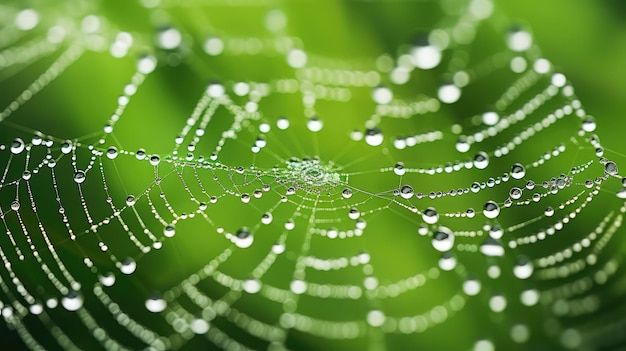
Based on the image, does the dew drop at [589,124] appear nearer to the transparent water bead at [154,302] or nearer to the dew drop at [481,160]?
the dew drop at [481,160]

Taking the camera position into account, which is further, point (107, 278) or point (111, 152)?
point (107, 278)

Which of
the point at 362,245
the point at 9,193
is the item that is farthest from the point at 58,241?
the point at 362,245

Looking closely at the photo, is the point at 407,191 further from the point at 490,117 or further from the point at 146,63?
the point at 146,63

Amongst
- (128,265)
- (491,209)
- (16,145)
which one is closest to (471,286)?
(491,209)

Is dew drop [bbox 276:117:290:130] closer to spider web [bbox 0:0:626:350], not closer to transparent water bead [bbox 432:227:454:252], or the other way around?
spider web [bbox 0:0:626:350]

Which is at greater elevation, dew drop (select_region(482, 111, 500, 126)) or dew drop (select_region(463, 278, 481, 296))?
dew drop (select_region(482, 111, 500, 126))

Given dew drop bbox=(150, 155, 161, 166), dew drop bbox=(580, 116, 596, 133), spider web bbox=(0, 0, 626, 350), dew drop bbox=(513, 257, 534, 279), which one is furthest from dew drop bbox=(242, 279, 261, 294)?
dew drop bbox=(580, 116, 596, 133)

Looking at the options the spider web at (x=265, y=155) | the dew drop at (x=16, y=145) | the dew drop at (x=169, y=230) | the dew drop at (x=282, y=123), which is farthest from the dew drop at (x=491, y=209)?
the dew drop at (x=16, y=145)

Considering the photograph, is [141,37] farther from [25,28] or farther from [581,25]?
[581,25]

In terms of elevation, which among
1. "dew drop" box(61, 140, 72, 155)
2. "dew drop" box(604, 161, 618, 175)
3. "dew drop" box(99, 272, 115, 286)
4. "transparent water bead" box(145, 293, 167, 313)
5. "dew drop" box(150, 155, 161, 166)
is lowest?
Answer: "transparent water bead" box(145, 293, 167, 313)

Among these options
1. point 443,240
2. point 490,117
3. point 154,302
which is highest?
point 490,117
